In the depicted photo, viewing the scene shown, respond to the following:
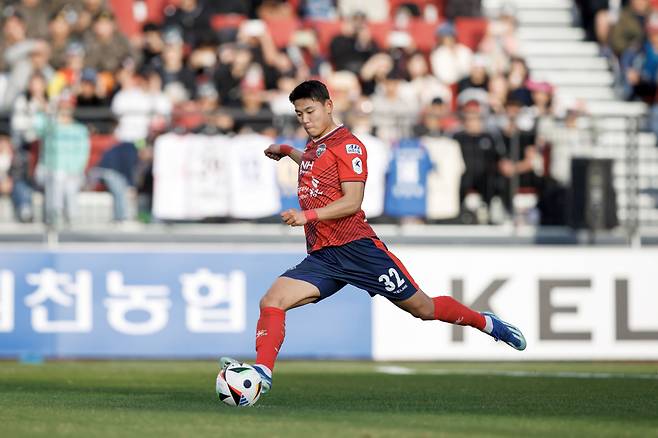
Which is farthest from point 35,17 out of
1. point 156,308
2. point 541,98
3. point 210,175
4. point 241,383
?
point 241,383

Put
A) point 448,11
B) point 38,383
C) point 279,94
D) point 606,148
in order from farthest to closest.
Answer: point 448,11 → point 279,94 → point 606,148 → point 38,383

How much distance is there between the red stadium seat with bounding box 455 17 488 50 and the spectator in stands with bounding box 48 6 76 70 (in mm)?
6194

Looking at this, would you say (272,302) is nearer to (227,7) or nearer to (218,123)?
(218,123)

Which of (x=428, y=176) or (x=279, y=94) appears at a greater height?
(x=279, y=94)

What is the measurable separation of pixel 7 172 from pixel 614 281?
7447 mm

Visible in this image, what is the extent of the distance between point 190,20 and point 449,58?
3.90 metres

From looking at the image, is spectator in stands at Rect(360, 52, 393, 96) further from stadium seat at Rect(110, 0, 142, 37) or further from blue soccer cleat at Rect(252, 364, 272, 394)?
blue soccer cleat at Rect(252, 364, 272, 394)

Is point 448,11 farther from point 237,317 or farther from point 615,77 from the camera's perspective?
point 237,317

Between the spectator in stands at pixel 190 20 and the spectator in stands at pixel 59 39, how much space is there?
1514mm

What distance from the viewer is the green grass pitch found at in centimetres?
830

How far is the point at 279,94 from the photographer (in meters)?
19.8

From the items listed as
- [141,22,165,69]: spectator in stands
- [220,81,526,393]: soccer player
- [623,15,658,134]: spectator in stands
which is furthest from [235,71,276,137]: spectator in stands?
[220,81,526,393]: soccer player

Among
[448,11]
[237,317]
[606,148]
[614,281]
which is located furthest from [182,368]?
[448,11]

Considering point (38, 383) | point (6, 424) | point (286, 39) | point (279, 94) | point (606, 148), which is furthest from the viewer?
point (286, 39)
